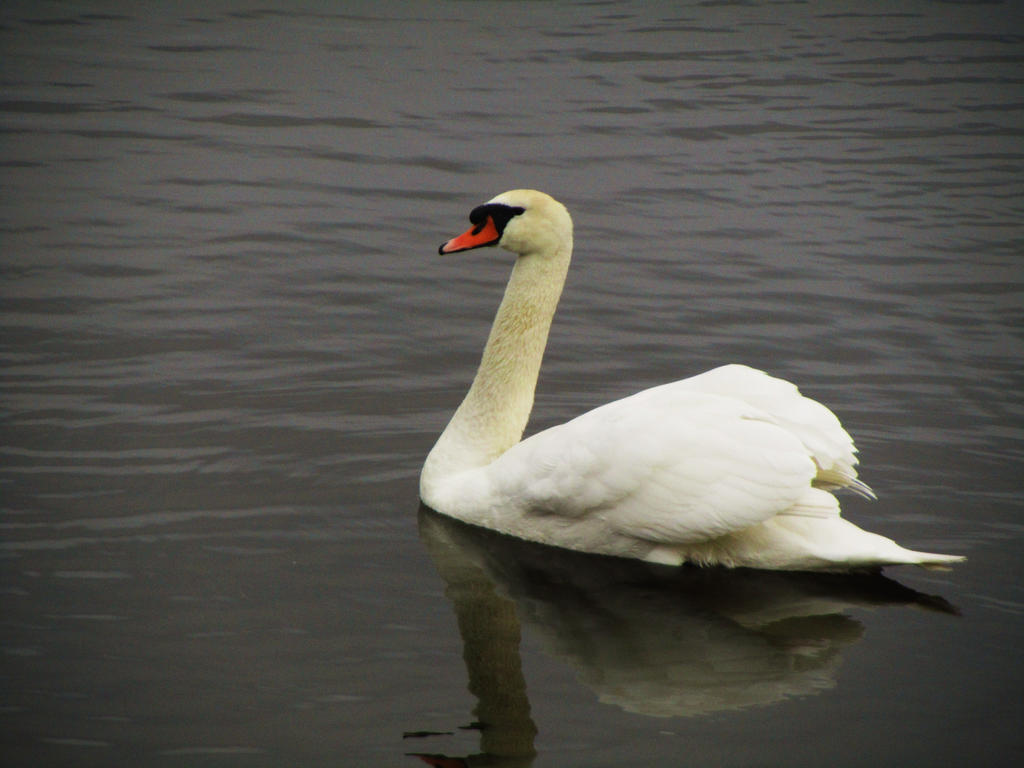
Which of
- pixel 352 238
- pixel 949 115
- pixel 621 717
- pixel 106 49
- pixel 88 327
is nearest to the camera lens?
pixel 621 717

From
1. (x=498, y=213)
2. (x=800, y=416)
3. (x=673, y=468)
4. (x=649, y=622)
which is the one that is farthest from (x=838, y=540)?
(x=498, y=213)

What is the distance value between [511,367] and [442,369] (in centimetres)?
172

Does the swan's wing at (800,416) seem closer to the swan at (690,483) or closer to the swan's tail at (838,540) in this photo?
the swan at (690,483)

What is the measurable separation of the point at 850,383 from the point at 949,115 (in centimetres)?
877

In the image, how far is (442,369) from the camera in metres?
9.61

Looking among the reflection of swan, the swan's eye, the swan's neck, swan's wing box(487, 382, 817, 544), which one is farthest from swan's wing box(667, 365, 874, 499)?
the swan's eye

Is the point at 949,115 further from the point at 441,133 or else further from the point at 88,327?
the point at 88,327

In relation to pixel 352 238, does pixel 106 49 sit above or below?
above

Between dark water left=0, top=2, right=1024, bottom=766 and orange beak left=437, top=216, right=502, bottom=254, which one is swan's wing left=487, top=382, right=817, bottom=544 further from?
orange beak left=437, top=216, right=502, bottom=254

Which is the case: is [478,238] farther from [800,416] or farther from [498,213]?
[800,416]

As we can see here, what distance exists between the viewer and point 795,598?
6789 mm

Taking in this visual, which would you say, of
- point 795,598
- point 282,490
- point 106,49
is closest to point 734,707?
point 795,598

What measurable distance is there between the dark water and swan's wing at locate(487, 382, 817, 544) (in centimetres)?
34

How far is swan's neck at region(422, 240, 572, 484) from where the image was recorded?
7.85m
